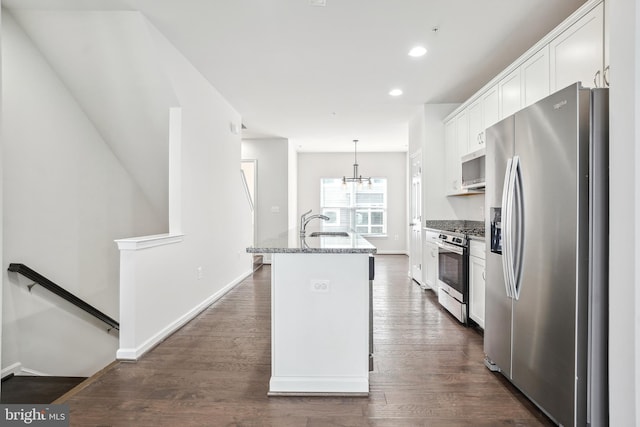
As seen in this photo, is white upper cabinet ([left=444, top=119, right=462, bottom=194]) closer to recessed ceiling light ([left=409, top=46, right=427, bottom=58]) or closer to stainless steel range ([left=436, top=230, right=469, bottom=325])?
stainless steel range ([left=436, top=230, right=469, bottom=325])

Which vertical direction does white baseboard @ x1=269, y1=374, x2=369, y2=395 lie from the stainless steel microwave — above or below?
below

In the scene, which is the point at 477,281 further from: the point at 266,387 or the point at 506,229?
the point at 266,387

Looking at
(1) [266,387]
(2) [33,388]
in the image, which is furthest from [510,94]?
(2) [33,388]

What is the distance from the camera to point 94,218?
12.5ft

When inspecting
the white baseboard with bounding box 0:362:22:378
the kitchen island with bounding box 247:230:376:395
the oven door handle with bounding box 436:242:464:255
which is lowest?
the white baseboard with bounding box 0:362:22:378

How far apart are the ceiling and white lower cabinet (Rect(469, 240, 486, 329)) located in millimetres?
1879

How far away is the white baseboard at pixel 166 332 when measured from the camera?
2.58m

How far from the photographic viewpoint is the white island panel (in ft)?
6.87

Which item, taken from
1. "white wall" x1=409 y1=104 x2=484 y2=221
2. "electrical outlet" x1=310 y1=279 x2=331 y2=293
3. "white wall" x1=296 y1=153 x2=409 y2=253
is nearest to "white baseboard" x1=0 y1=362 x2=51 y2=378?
"electrical outlet" x1=310 y1=279 x2=331 y2=293

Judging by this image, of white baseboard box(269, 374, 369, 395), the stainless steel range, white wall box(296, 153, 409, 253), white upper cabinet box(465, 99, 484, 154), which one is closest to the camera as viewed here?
white baseboard box(269, 374, 369, 395)

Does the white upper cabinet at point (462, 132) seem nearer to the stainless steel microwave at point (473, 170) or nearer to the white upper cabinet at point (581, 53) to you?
the stainless steel microwave at point (473, 170)

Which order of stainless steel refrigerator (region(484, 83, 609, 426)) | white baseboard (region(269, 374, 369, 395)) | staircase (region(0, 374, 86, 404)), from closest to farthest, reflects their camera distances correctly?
stainless steel refrigerator (region(484, 83, 609, 426)) < white baseboard (region(269, 374, 369, 395)) < staircase (region(0, 374, 86, 404))

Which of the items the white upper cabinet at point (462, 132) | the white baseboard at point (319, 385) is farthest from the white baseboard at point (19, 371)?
the white upper cabinet at point (462, 132)

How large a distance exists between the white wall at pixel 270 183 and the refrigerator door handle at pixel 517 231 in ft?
18.3
